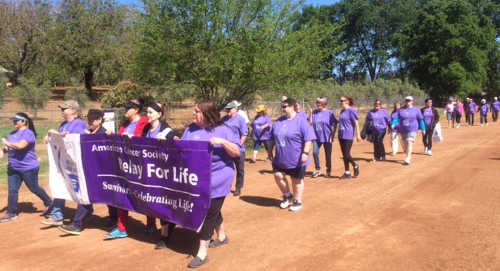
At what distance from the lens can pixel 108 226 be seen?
20.9 feet

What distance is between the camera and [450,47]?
49031 mm

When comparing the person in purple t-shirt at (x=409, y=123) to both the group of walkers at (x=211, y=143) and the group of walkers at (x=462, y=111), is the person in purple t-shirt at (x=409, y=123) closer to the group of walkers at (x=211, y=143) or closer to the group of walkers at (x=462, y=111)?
the group of walkers at (x=211, y=143)

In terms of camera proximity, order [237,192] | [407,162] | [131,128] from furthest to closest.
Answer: [407,162]
[237,192]
[131,128]

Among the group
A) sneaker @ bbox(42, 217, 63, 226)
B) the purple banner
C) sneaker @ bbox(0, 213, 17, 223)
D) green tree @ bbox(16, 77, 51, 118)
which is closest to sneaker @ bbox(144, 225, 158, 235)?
the purple banner

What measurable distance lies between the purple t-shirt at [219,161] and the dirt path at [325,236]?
904 mm

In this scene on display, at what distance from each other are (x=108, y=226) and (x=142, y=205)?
137cm

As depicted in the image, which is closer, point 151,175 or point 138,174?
point 151,175

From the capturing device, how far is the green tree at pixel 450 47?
48688 millimetres

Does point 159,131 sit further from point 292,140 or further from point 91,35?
point 91,35

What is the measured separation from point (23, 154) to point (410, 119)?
969cm

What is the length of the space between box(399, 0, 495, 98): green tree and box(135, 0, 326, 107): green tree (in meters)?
38.7

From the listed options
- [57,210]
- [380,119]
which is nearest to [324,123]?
[380,119]

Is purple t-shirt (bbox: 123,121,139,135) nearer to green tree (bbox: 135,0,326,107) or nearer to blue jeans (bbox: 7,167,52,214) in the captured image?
blue jeans (bbox: 7,167,52,214)

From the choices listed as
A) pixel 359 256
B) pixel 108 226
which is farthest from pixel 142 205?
pixel 359 256
